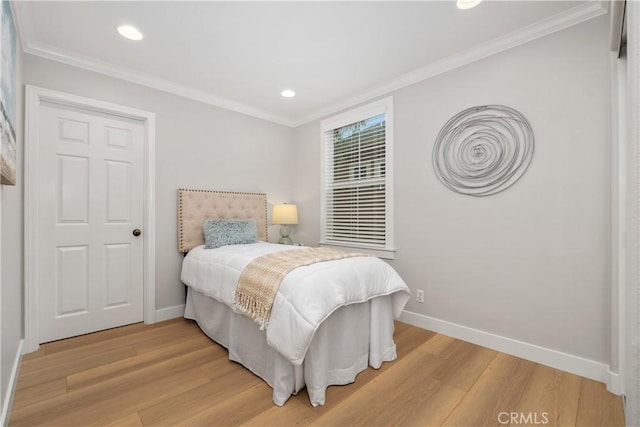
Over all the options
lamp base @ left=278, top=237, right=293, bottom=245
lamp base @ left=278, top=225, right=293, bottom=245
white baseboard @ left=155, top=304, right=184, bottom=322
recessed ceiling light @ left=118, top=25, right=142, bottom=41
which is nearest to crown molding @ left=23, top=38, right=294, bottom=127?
recessed ceiling light @ left=118, top=25, right=142, bottom=41

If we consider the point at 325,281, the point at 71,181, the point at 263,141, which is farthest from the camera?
the point at 263,141

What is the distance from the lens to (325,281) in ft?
5.75

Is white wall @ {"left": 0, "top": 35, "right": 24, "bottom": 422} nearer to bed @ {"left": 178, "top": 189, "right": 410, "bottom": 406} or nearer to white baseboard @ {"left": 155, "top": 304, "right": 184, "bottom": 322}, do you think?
white baseboard @ {"left": 155, "top": 304, "right": 184, "bottom": 322}

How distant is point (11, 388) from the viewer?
1722 millimetres

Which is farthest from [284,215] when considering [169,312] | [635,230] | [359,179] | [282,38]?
[635,230]

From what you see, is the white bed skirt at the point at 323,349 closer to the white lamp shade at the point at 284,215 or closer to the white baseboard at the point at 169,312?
the white baseboard at the point at 169,312

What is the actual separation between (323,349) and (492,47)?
8.80 feet

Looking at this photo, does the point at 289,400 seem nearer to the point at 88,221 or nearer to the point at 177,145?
the point at 88,221

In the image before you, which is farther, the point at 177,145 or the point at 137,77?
the point at 177,145

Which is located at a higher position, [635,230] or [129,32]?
[129,32]

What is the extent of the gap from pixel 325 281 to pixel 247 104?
278 centimetres

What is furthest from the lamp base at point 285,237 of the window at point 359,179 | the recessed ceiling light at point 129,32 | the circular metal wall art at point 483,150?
the recessed ceiling light at point 129,32

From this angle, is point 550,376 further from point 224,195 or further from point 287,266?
point 224,195

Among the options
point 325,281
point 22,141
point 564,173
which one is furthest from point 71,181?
point 564,173
